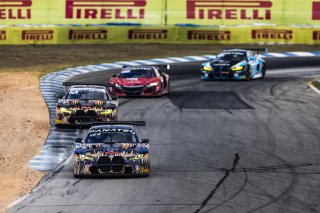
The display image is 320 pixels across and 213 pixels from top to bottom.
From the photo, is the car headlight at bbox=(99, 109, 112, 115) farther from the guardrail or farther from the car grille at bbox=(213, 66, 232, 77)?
the guardrail

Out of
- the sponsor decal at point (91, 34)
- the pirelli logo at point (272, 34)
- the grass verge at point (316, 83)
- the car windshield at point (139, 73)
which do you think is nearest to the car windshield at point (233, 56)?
the grass verge at point (316, 83)

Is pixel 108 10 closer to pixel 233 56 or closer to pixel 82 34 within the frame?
pixel 82 34

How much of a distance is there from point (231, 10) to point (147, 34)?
14.8 feet

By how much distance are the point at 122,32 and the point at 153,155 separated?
2644 centimetres

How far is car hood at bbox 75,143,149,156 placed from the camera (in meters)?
18.2

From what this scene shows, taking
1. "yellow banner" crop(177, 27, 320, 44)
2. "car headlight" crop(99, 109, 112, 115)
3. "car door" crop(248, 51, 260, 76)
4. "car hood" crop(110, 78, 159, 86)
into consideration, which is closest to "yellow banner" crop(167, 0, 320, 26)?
"yellow banner" crop(177, 27, 320, 44)

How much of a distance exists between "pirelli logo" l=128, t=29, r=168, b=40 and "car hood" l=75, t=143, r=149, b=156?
95.5 feet

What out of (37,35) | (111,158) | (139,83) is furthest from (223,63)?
(111,158)

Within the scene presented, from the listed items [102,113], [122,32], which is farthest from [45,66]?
[102,113]

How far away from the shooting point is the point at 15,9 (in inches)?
1868

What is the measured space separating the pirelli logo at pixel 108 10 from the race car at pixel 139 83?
14.2m

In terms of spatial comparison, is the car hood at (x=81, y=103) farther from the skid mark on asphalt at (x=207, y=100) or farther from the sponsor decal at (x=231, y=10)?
the sponsor decal at (x=231, y=10)

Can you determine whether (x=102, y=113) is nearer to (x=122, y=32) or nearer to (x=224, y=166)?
(x=224, y=166)

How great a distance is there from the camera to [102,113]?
82.9ft
